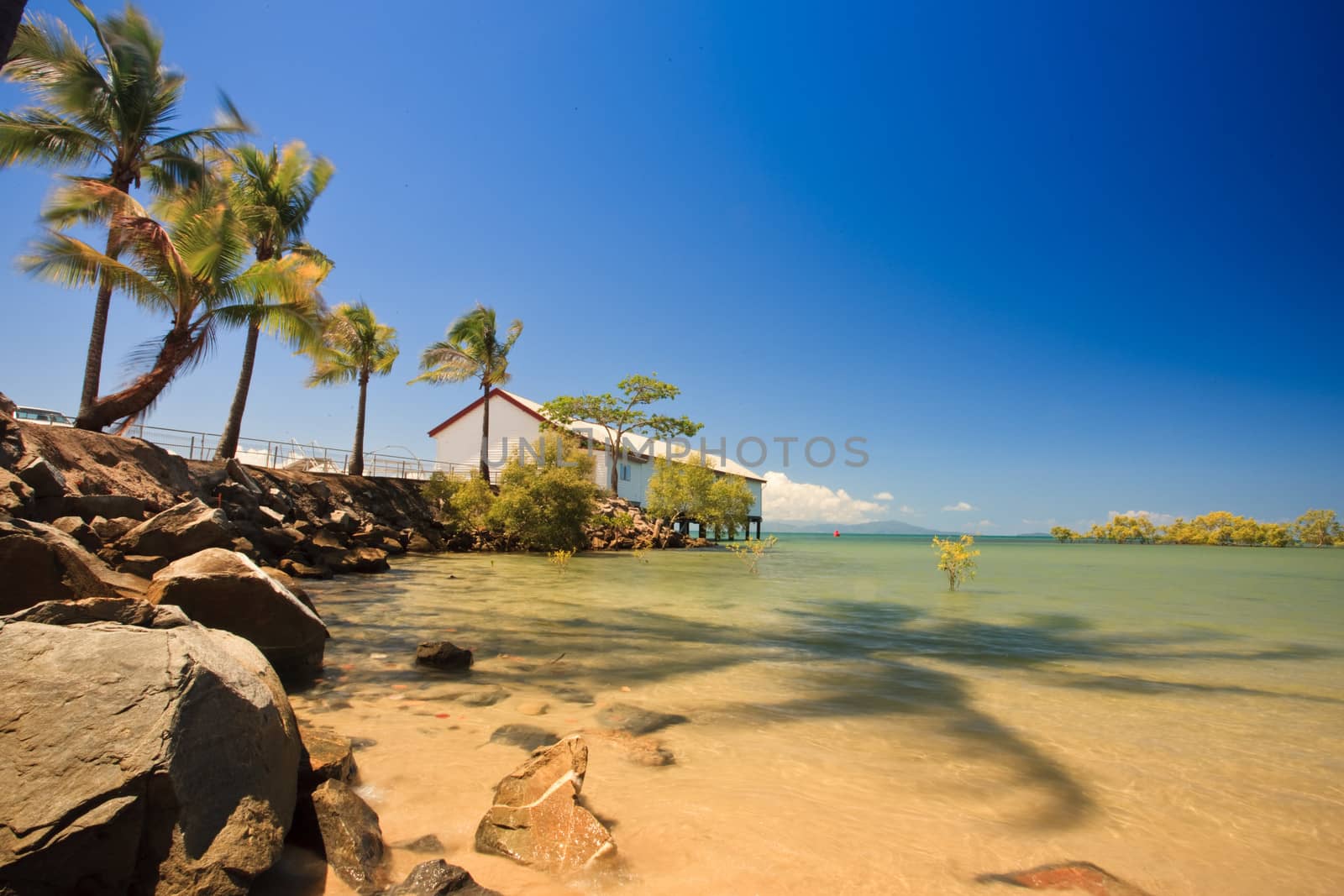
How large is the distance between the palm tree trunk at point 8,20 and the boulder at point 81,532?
4831mm

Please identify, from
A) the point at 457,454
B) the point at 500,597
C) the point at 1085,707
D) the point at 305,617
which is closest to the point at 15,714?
the point at 305,617

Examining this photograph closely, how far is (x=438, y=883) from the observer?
7.82ft

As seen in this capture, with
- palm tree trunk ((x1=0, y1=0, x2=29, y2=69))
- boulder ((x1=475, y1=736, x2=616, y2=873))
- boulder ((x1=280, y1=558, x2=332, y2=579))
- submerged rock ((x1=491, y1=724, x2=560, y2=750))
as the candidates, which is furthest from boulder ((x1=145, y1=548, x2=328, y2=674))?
boulder ((x1=280, y1=558, x2=332, y2=579))

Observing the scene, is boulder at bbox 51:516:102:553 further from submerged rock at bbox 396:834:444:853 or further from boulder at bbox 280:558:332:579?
submerged rock at bbox 396:834:444:853

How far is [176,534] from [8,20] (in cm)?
570

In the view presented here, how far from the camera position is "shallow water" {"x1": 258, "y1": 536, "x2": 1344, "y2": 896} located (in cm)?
307

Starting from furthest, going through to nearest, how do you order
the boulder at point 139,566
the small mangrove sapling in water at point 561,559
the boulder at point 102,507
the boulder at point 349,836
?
the small mangrove sapling in water at point 561,559 < the boulder at point 102,507 < the boulder at point 139,566 < the boulder at point 349,836

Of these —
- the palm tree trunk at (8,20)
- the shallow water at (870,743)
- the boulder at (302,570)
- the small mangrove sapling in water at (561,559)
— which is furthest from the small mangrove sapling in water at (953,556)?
the palm tree trunk at (8,20)

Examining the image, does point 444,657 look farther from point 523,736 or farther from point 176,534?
point 176,534

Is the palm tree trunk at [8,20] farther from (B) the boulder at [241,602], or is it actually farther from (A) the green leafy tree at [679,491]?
(A) the green leafy tree at [679,491]

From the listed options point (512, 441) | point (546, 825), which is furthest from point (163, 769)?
point (512, 441)

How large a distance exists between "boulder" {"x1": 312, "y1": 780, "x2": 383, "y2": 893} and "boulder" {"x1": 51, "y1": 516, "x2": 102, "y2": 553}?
667 centimetres

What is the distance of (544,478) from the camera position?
25.4 meters

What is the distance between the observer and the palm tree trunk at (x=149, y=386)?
14266 millimetres
